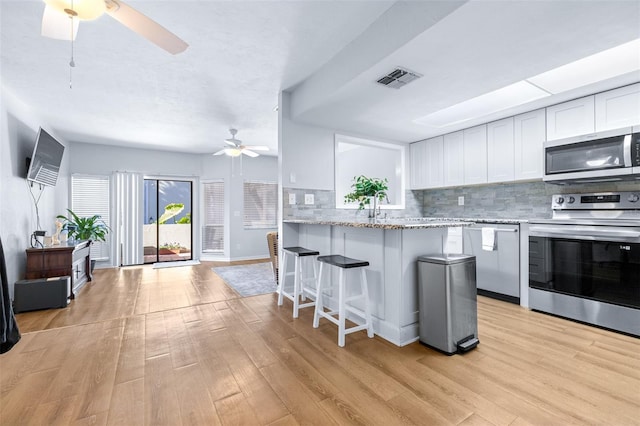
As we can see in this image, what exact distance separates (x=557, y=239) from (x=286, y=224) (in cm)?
288

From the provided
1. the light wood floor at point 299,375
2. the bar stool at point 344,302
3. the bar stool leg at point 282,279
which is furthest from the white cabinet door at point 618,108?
the bar stool leg at point 282,279

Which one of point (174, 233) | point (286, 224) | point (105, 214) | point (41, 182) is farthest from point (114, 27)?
point (174, 233)

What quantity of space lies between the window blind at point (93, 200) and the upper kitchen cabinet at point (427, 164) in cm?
617

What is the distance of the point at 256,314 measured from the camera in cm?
302

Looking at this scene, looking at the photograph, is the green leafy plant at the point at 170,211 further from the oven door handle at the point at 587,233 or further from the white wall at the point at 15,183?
the oven door handle at the point at 587,233

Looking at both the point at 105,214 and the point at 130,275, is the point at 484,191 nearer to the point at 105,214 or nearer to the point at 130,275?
the point at 130,275

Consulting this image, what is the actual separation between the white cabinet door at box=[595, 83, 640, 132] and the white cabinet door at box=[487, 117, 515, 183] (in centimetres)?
83

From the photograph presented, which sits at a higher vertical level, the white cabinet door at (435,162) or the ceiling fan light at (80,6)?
the ceiling fan light at (80,6)

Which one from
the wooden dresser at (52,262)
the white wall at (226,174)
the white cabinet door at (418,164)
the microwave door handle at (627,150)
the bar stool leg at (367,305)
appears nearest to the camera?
the bar stool leg at (367,305)

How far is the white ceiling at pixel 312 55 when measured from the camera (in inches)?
73.7

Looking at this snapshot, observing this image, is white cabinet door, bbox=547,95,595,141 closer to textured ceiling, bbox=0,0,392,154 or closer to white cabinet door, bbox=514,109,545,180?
white cabinet door, bbox=514,109,545,180

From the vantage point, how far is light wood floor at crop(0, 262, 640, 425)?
1497mm

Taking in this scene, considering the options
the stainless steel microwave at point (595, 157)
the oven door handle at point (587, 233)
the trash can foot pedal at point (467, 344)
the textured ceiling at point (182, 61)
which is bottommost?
the trash can foot pedal at point (467, 344)

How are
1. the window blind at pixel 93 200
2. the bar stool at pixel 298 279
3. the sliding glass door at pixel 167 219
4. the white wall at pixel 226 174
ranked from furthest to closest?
the sliding glass door at pixel 167 219
the white wall at pixel 226 174
the window blind at pixel 93 200
the bar stool at pixel 298 279
